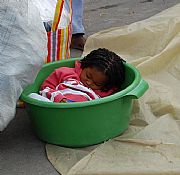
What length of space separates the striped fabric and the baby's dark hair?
178 mm

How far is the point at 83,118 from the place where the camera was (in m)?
1.73

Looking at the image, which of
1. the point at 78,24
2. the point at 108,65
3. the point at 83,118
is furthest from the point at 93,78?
the point at 78,24

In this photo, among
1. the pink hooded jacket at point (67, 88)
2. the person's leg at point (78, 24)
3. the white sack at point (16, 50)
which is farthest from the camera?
the person's leg at point (78, 24)

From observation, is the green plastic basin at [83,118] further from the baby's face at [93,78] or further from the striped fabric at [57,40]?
the striped fabric at [57,40]

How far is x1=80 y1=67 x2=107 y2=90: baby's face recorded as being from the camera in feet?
6.36

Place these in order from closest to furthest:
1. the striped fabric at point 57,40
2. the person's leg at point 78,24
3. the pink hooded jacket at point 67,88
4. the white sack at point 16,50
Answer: the white sack at point 16,50
the pink hooded jacket at point 67,88
the striped fabric at point 57,40
the person's leg at point 78,24

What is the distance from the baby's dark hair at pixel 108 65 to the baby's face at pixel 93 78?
1cm

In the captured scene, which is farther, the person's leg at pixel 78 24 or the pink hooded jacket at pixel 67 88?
the person's leg at pixel 78 24

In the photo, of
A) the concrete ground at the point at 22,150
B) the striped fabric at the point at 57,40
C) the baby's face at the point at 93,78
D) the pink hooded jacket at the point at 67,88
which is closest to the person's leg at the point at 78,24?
the concrete ground at the point at 22,150

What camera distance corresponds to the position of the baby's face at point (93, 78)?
1938mm

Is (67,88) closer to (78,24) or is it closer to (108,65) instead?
(108,65)

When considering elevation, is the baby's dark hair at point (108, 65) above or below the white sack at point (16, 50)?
below

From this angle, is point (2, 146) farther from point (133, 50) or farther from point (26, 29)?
point (133, 50)

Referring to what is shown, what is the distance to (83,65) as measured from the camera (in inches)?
79.7
